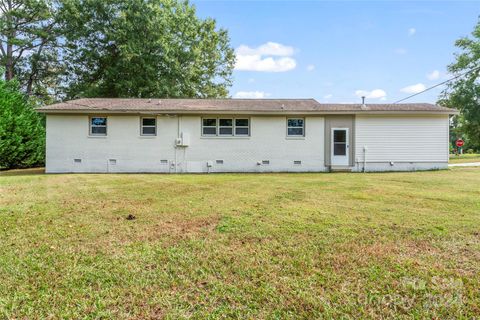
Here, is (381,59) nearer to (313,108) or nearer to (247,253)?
(313,108)

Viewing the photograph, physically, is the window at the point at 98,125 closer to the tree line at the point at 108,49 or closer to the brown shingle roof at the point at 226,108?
the brown shingle roof at the point at 226,108

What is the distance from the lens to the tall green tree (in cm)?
2123

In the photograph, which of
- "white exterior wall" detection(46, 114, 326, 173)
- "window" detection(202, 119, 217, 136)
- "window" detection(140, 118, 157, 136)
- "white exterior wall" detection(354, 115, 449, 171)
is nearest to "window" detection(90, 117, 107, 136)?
"white exterior wall" detection(46, 114, 326, 173)

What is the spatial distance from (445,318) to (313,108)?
1173 cm

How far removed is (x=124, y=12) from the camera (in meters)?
21.1

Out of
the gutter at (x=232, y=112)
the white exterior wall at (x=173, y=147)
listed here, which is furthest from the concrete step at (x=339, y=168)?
the gutter at (x=232, y=112)

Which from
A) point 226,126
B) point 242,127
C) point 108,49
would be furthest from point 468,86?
point 108,49

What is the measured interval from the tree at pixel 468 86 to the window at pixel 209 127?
26734 mm

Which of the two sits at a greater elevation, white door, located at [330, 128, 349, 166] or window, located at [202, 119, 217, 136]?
window, located at [202, 119, 217, 136]

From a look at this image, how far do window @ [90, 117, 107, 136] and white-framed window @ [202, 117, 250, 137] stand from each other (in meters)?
4.52

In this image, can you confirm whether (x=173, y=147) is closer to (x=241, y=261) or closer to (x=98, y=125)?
(x=98, y=125)

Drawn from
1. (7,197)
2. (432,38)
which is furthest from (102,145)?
(432,38)

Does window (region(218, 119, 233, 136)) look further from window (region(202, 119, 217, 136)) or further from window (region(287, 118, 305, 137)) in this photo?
window (region(287, 118, 305, 137))

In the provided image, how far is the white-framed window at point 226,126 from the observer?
43.0 ft
